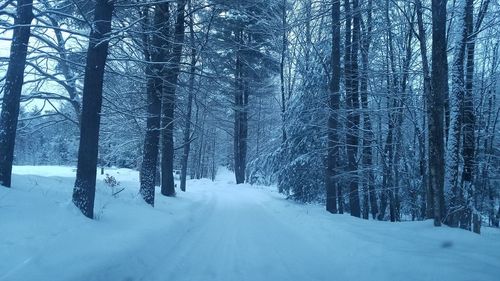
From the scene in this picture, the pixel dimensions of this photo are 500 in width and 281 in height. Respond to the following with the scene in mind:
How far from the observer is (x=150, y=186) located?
1154 cm

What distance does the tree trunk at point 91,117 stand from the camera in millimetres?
7152

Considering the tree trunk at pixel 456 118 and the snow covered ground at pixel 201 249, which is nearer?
the snow covered ground at pixel 201 249

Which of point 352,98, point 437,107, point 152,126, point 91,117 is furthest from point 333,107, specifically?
point 91,117

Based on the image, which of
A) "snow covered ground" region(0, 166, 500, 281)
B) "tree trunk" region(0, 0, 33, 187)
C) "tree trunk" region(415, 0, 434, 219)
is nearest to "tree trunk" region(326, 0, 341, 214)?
"tree trunk" region(415, 0, 434, 219)

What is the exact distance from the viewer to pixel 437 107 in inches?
313

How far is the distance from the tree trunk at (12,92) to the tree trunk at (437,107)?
870cm

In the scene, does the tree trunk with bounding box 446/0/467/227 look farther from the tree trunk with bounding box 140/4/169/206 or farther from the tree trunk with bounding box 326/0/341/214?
the tree trunk with bounding box 140/4/169/206

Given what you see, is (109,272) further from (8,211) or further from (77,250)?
(8,211)

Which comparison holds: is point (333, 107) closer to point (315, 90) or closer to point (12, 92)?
point (315, 90)

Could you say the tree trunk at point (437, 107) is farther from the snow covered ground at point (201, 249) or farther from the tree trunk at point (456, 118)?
the tree trunk at point (456, 118)

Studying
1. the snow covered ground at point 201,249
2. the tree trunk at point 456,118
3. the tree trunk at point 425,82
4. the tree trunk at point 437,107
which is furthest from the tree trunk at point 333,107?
the tree trunk at point 437,107

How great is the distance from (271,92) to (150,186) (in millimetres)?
18040

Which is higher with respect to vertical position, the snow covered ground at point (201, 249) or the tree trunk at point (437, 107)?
the tree trunk at point (437, 107)

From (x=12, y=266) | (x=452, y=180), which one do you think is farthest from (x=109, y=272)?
(x=452, y=180)
